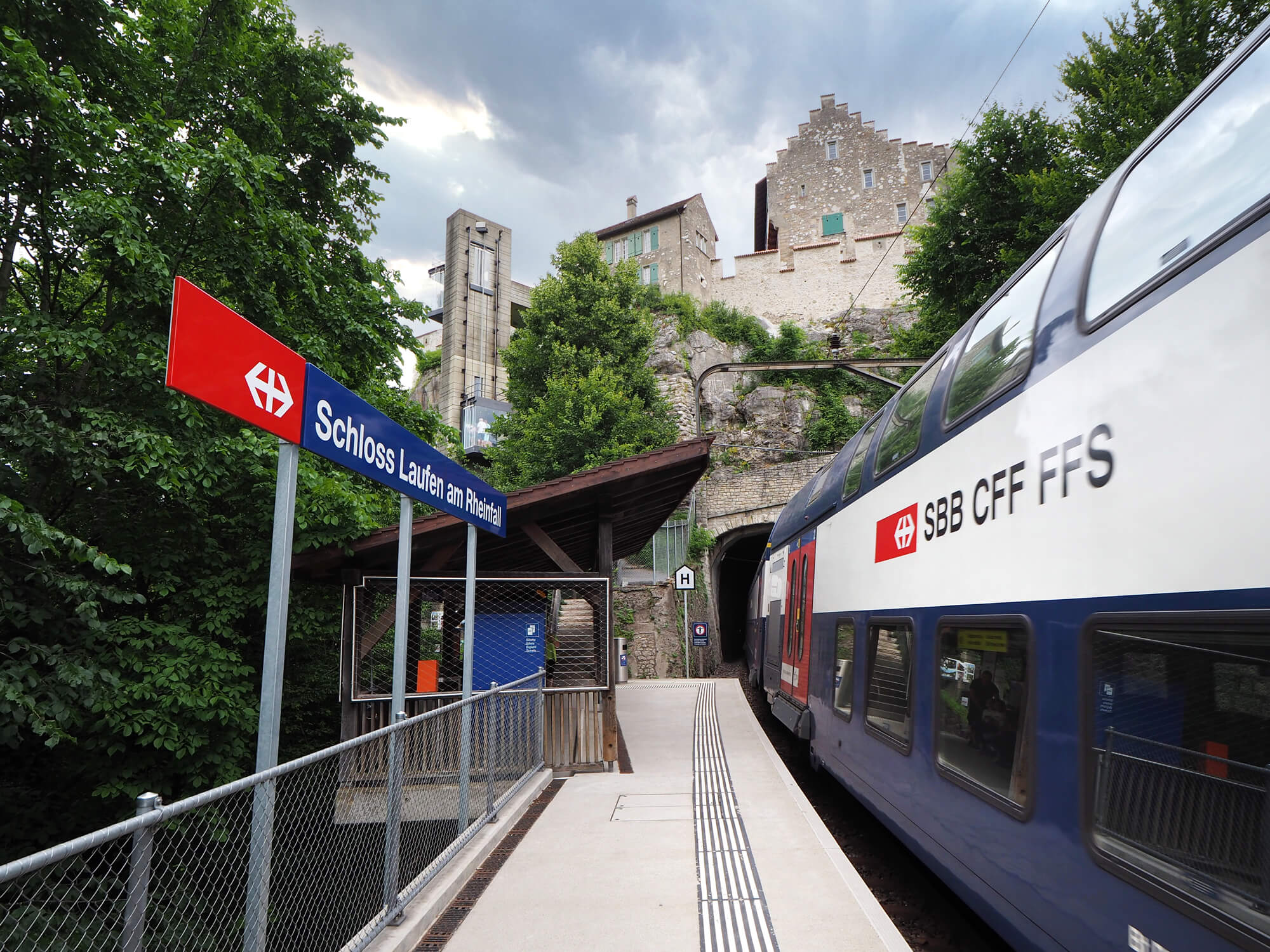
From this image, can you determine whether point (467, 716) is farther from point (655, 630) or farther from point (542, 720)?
point (655, 630)

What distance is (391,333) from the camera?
35.5 ft

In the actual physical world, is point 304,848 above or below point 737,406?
below

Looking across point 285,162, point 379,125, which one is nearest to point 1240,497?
point 285,162

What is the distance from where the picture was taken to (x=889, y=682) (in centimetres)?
484

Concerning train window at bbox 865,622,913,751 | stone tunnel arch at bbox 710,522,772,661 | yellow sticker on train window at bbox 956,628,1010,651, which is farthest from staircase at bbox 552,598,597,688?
stone tunnel arch at bbox 710,522,772,661

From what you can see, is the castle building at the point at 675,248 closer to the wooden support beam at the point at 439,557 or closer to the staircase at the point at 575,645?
the staircase at the point at 575,645

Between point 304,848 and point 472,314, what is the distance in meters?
40.6

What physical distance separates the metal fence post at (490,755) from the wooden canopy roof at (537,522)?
1513 mm

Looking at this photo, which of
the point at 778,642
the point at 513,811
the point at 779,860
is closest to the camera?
the point at 779,860

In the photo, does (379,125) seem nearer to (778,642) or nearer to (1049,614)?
(778,642)

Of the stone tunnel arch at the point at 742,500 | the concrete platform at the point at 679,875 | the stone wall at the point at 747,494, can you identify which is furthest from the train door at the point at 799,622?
the stone wall at the point at 747,494

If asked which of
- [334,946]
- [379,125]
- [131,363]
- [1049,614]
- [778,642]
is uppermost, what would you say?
[379,125]

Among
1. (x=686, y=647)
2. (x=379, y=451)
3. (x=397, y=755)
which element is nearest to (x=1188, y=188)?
(x=379, y=451)

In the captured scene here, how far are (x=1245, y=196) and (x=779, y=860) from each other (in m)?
4.32
